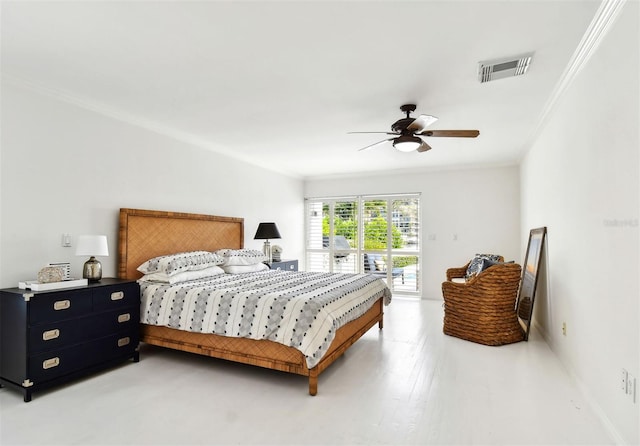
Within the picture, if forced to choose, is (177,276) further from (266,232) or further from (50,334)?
(266,232)

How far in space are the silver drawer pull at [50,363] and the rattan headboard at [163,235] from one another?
1.09 m

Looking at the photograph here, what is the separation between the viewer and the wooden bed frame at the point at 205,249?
281 centimetres

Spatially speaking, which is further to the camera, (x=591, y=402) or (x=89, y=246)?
(x=89, y=246)

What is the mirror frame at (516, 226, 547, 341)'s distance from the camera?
3949mm

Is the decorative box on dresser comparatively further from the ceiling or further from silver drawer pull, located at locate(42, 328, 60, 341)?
the ceiling

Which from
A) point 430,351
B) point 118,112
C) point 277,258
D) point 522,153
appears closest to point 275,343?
point 430,351

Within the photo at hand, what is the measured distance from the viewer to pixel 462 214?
6.34 metres

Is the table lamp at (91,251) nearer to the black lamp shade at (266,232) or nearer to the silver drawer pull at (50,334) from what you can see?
the silver drawer pull at (50,334)

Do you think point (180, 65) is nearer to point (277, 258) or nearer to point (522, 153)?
point (277, 258)

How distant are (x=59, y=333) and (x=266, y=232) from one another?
3106mm

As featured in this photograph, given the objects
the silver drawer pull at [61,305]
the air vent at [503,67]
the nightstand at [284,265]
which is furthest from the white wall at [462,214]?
the silver drawer pull at [61,305]

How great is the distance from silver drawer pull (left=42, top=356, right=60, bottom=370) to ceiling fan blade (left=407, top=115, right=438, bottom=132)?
350cm

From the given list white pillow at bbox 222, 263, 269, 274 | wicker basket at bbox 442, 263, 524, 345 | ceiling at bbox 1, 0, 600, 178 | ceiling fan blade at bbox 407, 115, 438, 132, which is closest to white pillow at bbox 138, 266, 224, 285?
white pillow at bbox 222, 263, 269, 274

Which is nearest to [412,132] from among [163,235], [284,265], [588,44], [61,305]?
[588,44]
